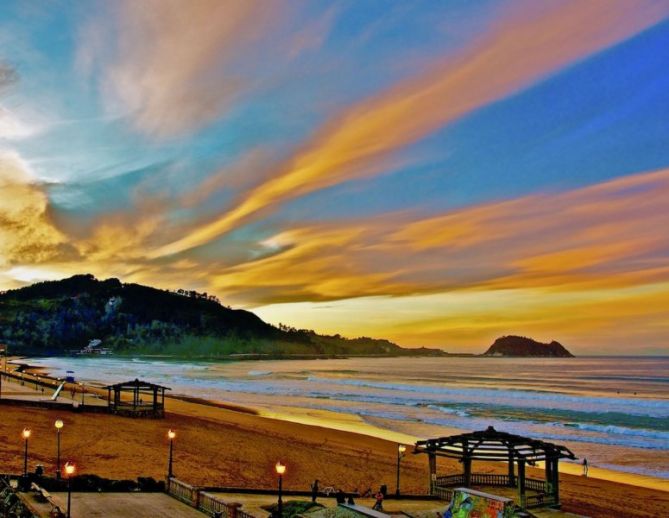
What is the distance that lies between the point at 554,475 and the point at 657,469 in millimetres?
17021

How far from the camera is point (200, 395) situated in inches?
2857

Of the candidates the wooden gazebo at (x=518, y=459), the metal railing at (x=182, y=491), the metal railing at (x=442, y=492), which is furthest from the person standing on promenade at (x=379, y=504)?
the metal railing at (x=182, y=491)

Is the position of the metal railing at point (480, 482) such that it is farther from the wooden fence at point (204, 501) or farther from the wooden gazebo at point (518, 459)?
the wooden fence at point (204, 501)

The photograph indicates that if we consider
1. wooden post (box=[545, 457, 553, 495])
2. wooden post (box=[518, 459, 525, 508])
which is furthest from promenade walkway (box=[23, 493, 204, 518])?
wooden post (box=[545, 457, 553, 495])

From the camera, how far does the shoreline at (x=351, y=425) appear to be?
31.8 m

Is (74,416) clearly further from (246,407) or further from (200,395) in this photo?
(200,395)

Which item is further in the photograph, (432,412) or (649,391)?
(649,391)

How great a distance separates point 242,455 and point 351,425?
17051 millimetres

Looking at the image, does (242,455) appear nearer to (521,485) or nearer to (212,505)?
(212,505)

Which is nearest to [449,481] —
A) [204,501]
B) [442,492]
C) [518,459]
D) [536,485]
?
[442,492]

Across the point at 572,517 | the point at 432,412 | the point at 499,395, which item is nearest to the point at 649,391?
the point at 499,395

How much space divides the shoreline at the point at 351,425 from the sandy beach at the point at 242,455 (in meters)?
0.83

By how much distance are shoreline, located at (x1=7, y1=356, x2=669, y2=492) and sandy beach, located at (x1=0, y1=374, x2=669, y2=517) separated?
0.83 m

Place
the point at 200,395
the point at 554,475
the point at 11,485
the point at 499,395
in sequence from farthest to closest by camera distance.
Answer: the point at 499,395 < the point at 200,395 < the point at 554,475 < the point at 11,485
